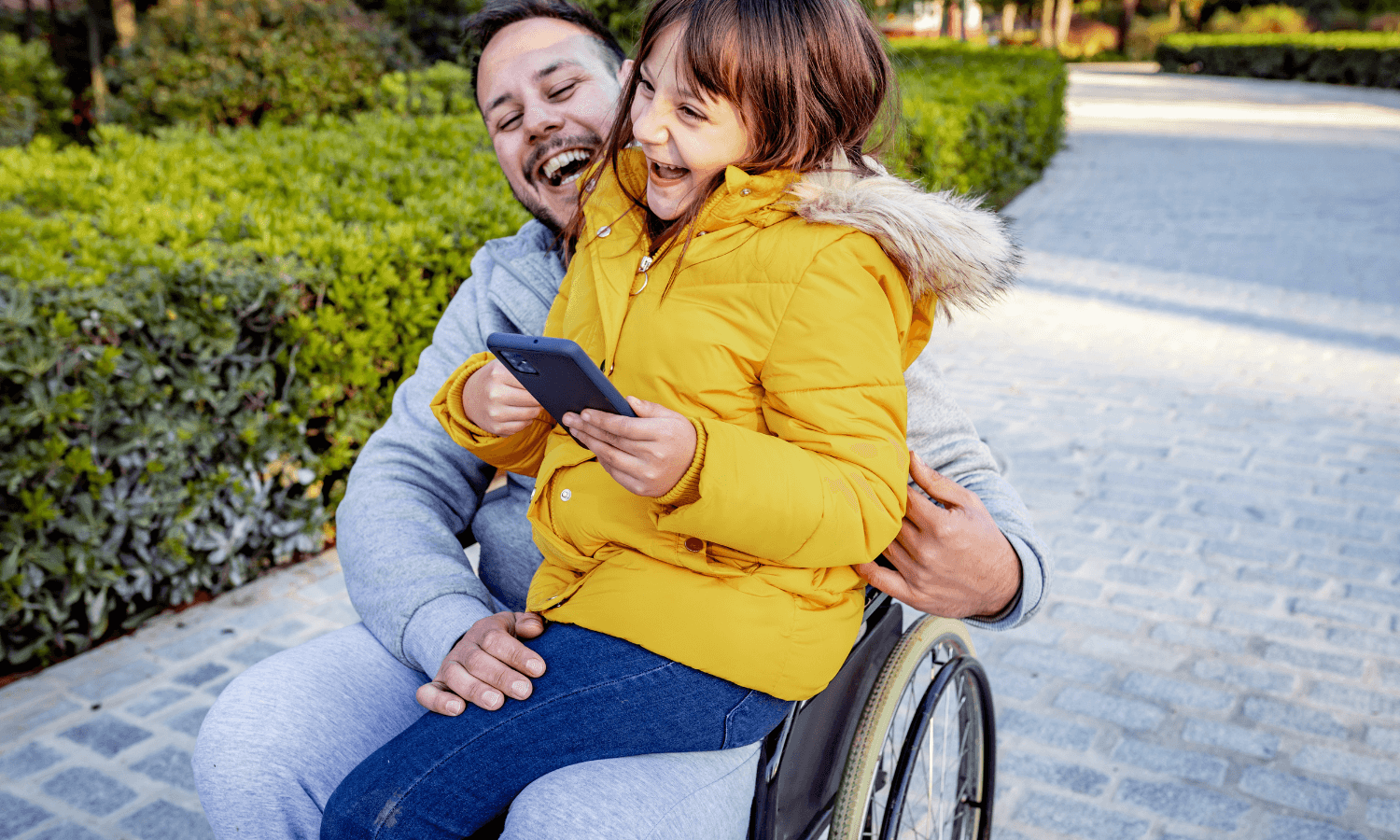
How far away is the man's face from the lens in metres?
2.21

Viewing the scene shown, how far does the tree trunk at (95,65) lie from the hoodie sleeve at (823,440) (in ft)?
33.6

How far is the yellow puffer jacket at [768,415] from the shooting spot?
136cm

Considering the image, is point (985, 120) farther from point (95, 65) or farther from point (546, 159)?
point (95, 65)

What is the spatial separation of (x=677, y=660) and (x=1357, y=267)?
30.8ft

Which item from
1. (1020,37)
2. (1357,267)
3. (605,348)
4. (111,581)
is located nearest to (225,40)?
(111,581)

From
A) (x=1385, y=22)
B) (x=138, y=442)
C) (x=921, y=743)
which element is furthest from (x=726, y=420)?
(x=1385, y=22)

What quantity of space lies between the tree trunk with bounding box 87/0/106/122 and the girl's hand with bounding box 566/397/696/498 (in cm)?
1020

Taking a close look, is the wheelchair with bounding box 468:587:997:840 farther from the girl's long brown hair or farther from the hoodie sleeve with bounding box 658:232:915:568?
the girl's long brown hair

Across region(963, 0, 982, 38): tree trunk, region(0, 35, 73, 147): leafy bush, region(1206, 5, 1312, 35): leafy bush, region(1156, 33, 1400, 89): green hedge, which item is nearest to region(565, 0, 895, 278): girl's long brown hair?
region(0, 35, 73, 147): leafy bush

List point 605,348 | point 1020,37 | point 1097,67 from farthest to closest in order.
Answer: point 1020,37
point 1097,67
point 605,348

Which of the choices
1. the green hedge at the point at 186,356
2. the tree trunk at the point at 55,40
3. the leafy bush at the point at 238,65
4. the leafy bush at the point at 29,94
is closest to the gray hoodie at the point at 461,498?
the green hedge at the point at 186,356

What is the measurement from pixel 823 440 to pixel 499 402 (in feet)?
1.64

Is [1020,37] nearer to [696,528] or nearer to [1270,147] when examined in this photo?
[1270,147]

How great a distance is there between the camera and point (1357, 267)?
886cm
